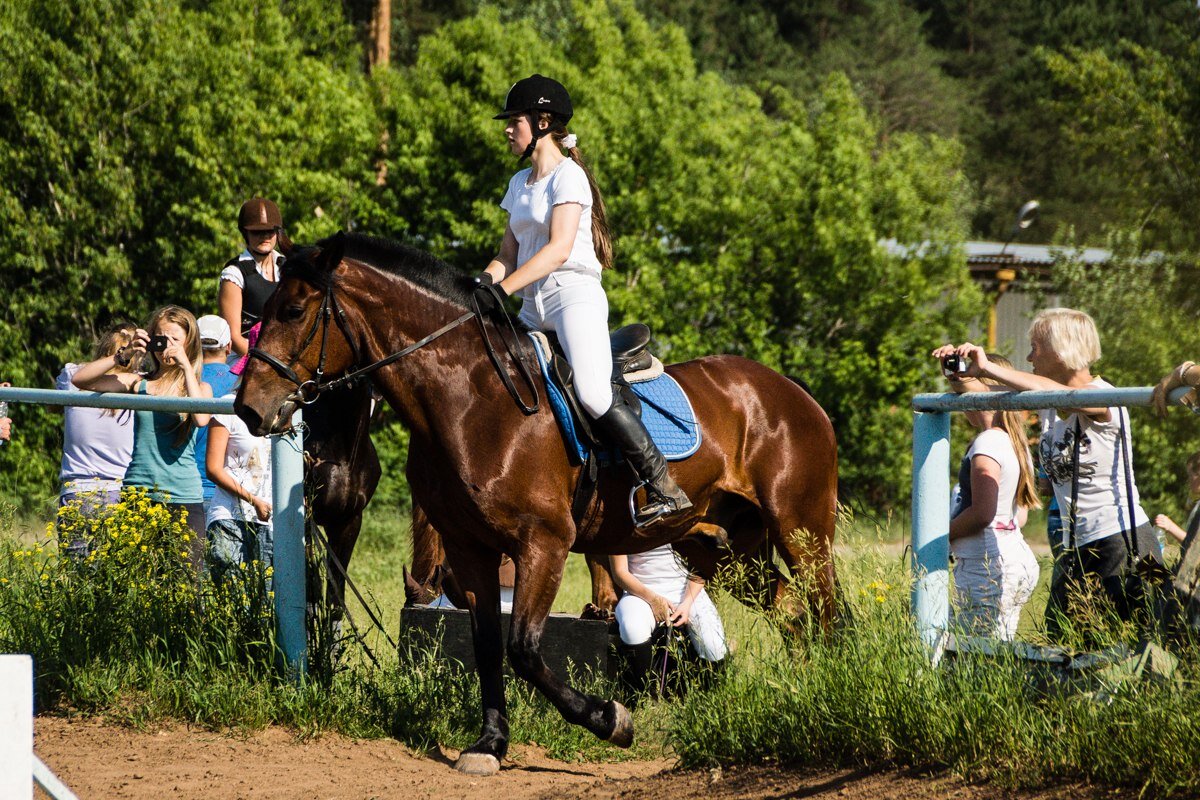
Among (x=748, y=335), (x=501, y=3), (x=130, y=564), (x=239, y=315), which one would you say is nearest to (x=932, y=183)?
(x=748, y=335)

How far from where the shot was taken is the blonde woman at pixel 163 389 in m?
7.41

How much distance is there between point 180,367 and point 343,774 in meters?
2.97

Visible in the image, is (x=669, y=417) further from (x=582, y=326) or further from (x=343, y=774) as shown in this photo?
(x=343, y=774)

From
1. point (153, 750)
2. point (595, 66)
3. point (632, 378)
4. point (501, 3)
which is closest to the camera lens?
point (153, 750)

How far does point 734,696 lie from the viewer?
5309 mm

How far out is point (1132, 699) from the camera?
4184 mm

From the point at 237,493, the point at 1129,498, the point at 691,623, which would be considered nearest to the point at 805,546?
the point at 691,623

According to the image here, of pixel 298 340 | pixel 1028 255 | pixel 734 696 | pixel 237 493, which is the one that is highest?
pixel 1028 255

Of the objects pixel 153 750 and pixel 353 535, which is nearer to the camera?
pixel 153 750

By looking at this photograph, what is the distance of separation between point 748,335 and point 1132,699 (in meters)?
17.9

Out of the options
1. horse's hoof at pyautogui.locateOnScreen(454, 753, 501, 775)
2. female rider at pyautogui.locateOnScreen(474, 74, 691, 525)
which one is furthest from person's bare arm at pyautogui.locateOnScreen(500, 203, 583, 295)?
horse's hoof at pyautogui.locateOnScreen(454, 753, 501, 775)

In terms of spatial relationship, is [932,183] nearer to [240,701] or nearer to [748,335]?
[748,335]

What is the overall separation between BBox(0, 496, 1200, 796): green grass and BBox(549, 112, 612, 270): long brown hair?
1.65m

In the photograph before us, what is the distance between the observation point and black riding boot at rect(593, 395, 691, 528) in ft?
19.5
